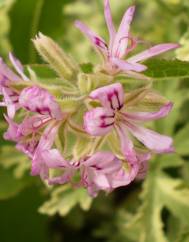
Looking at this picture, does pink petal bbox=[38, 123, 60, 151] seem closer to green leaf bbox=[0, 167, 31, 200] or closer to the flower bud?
the flower bud

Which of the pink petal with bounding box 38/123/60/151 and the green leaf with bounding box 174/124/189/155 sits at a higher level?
the pink petal with bounding box 38/123/60/151

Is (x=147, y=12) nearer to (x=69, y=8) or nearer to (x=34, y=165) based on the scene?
(x=69, y=8)

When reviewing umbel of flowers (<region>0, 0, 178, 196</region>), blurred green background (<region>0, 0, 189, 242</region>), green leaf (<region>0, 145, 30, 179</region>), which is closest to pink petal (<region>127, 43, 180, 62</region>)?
umbel of flowers (<region>0, 0, 178, 196</region>)

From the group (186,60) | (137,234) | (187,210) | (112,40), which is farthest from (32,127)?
(137,234)

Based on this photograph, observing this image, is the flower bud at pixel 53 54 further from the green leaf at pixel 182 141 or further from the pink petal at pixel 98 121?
the green leaf at pixel 182 141

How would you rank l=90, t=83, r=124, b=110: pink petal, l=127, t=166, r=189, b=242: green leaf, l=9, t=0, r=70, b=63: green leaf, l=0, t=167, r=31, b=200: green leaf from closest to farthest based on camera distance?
l=90, t=83, r=124, b=110: pink petal, l=127, t=166, r=189, b=242: green leaf, l=0, t=167, r=31, b=200: green leaf, l=9, t=0, r=70, b=63: green leaf

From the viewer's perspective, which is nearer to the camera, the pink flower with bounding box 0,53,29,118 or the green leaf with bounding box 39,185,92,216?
the pink flower with bounding box 0,53,29,118

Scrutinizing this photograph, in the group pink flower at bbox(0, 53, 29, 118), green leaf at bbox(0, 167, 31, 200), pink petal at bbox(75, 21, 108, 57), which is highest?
pink petal at bbox(75, 21, 108, 57)
